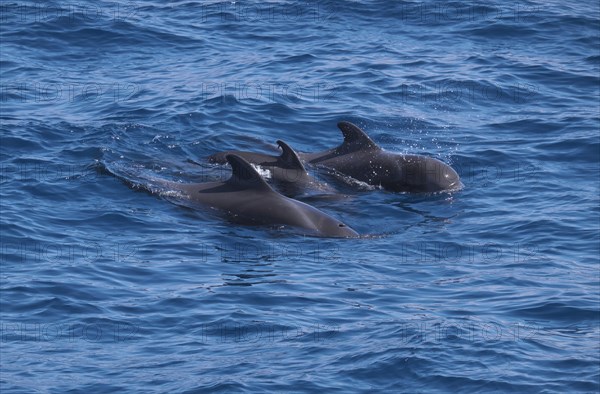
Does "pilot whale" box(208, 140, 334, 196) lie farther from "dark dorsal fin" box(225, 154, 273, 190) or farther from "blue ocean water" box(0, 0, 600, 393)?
"dark dorsal fin" box(225, 154, 273, 190)

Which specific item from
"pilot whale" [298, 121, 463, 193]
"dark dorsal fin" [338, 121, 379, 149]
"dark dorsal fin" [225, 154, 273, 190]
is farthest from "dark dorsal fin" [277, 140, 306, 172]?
"dark dorsal fin" [225, 154, 273, 190]

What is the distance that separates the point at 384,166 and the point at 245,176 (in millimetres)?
3505

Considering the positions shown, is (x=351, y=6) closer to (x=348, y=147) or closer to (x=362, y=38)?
(x=362, y=38)

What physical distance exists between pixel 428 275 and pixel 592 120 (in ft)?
32.6

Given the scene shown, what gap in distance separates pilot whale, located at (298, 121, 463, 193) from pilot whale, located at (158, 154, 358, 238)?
2.94 meters

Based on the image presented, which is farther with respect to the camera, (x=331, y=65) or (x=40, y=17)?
(x=40, y=17)

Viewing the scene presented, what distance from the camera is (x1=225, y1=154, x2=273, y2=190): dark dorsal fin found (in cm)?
1967

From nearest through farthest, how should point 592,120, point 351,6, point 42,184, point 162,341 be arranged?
point 162,341
point 42,184
point 592,120
point 351,6

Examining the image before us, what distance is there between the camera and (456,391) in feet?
44.3

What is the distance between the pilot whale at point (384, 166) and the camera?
73.1ft

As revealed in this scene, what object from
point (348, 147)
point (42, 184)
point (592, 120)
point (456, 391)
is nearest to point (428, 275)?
point (456, 391)

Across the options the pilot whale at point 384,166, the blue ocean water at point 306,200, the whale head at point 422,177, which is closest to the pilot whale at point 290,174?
the blue ocean water at point 306,200

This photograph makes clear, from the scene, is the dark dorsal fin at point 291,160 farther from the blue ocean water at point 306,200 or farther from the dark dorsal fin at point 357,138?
the dark dorsal fin at point 357,138

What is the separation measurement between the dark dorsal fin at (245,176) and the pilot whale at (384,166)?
114 inches
